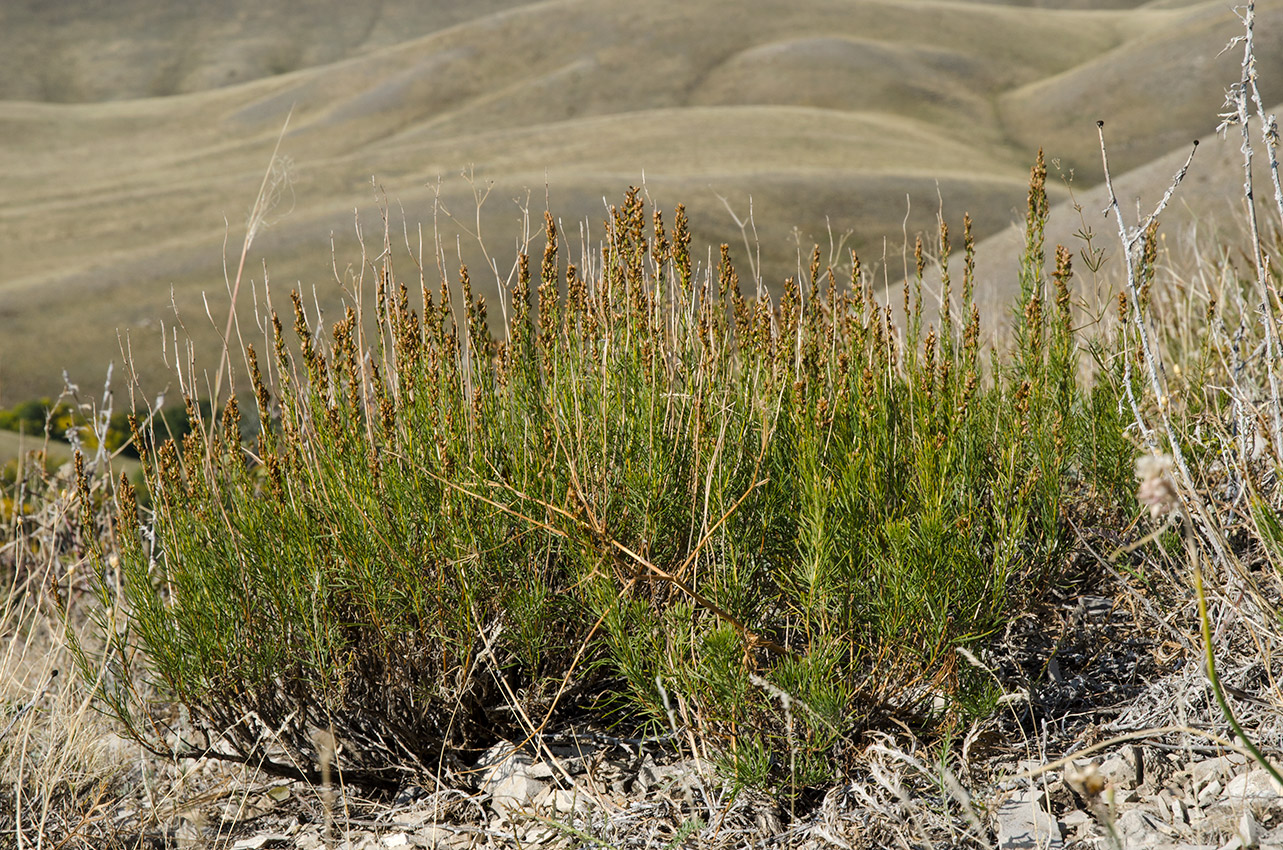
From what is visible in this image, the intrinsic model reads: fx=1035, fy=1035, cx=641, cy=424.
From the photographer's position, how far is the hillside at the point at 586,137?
66.3 ft

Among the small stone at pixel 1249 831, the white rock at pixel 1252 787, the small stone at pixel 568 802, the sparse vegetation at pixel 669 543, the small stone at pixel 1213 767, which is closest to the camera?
the small stone at pixel 1249 831

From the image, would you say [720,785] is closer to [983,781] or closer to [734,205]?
[983,781]

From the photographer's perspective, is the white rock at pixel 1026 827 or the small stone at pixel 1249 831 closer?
the small stone at pixel 1249 831

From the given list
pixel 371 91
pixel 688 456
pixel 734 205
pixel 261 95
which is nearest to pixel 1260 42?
pixel 734 205

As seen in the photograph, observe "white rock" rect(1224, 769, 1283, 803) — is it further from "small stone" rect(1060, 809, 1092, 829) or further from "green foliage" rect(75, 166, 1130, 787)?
"green foliage" rect(75, 166, 1130, 787)

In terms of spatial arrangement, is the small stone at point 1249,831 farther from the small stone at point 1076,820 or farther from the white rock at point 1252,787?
the small stone at point 1076,820

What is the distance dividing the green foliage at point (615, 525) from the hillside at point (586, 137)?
21.8ft

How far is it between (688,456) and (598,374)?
308 millimetres

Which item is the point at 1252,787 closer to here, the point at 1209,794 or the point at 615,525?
the point at 1209,794

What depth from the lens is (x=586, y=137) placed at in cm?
3566

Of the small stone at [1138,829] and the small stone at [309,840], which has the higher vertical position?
the small stone at [1138,829]

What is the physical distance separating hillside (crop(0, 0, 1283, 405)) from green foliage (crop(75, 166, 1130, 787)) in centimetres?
666

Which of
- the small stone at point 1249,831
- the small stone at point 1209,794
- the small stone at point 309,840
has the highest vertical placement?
the small stone at point 1249,831

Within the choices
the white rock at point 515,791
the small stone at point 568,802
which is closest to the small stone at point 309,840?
the white rock at point 515,791
